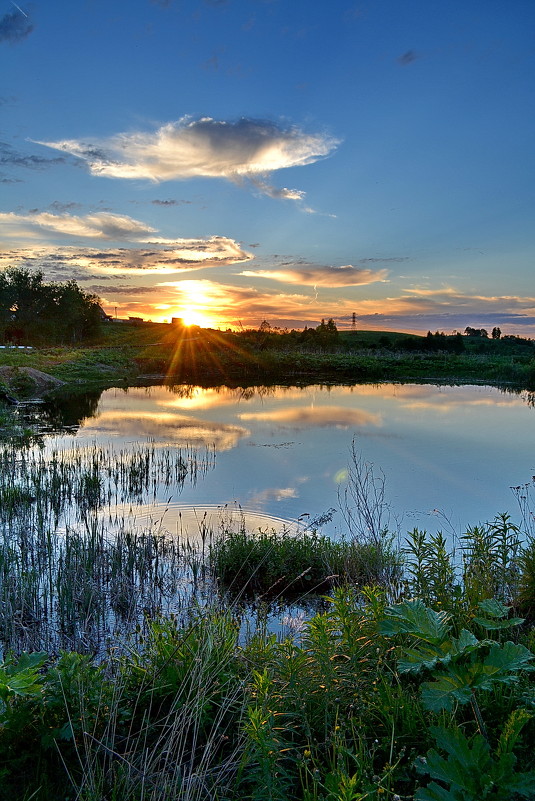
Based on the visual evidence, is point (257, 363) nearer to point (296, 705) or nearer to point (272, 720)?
point (296, 705)

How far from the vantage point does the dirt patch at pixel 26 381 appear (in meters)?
36.2

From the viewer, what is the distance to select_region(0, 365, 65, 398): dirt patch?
36250 millimetres

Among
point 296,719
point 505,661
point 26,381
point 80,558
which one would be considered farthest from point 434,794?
point 26,381

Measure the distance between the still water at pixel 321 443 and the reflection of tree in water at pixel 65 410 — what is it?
100 millimetres

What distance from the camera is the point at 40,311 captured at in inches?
3738

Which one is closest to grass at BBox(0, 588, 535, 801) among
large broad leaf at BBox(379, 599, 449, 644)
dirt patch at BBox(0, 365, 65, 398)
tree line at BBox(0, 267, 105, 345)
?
large broad leaf at BBox(379, 599, 449, 644)

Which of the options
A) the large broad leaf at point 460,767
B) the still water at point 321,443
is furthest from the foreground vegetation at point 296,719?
the still water at point 321,443

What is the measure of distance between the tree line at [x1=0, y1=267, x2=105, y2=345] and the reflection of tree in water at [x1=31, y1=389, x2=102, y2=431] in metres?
60.3

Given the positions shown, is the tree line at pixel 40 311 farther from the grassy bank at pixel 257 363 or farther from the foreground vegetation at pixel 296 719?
the foreground vegetation at pixel 296 719

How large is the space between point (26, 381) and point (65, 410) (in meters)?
11.1

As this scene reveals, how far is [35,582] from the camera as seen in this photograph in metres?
7.65

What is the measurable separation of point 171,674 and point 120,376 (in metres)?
50.0

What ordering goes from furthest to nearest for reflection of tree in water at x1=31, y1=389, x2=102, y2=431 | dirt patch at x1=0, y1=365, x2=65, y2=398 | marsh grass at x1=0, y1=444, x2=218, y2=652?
dirt patch at x1=0, y1=365, x2=65, y2=398, reflection of tree in water at x1=31, y1=389, x2=102, y2=431, marsh grass at x1=0, y1=444, x2=218, y2=652

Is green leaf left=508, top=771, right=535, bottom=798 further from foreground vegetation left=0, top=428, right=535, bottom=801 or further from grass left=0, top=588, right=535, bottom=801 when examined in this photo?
grass left=0, top=588, right=535, bottom=801
